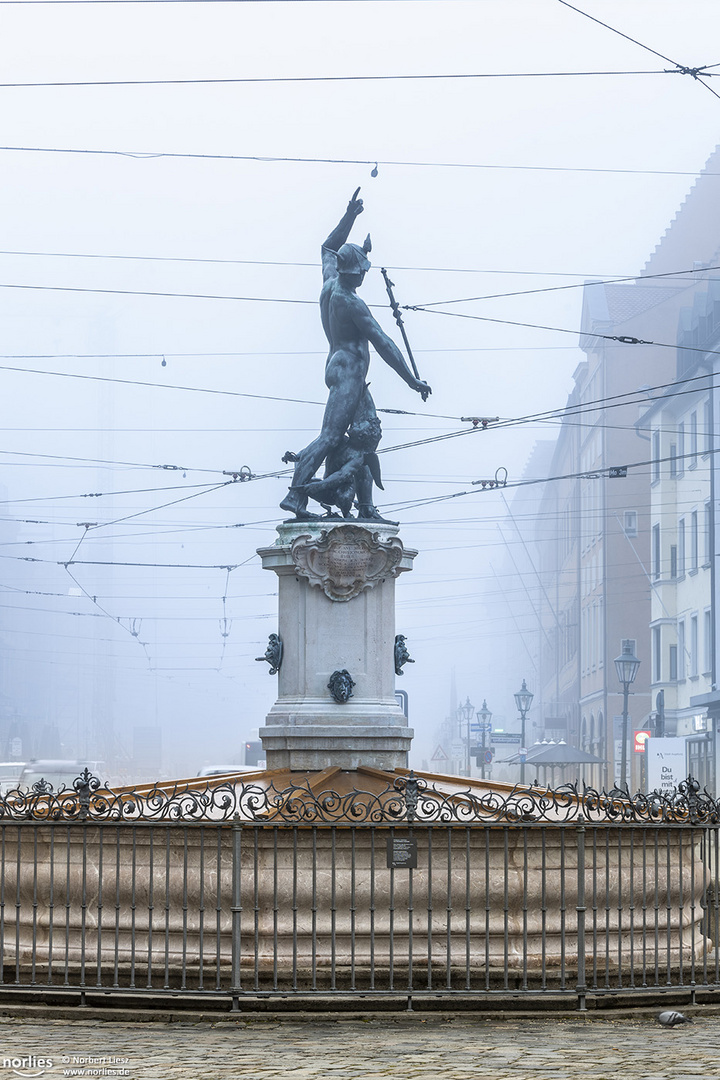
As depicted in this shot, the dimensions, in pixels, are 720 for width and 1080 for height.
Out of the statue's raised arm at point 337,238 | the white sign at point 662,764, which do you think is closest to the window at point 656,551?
the white sign at point 662,764

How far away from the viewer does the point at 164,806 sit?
10.5 meters

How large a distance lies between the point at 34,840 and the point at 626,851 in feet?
12.7

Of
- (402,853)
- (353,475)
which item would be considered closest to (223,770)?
(353,475)

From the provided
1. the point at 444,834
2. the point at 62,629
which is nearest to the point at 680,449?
the point at 62,629

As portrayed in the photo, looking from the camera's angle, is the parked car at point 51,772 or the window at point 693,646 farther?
the window at point 693,646

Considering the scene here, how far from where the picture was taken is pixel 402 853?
10336 millimetres

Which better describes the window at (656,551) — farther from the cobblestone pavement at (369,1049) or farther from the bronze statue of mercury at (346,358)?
the cobblestone pavement at (369,1049)

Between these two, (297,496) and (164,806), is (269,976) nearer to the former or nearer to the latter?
(164,806)

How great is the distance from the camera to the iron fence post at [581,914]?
33.3 ft

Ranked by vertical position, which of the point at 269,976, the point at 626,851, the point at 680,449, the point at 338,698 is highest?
the point at 680,449

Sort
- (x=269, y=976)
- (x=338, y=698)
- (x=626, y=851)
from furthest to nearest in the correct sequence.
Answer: (x=338, y=698) < (x=626, y=851) < (x=269, y=976)

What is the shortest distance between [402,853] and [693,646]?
45834 millimetres

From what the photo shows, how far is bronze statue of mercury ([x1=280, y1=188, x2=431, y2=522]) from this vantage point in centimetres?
1541

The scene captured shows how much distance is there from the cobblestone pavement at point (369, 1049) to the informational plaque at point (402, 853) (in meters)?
0.92
